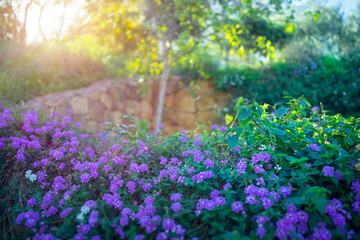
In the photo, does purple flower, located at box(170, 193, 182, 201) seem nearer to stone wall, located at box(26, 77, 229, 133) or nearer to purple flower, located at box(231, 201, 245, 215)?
purple flower, located at box(231, 201, 245, 215)

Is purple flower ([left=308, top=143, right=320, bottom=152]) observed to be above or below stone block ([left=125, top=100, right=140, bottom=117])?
above

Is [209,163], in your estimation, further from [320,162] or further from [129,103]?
[129,103]

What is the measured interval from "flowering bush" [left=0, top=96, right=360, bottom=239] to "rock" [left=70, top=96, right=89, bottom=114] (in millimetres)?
2443

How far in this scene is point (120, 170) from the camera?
200 cm

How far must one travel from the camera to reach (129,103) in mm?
6309

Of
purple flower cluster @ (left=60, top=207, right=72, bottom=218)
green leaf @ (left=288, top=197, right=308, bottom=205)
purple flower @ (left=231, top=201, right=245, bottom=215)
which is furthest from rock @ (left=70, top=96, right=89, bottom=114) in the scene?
green leaf @ (left=288, top=197, right=308, bottom=205)

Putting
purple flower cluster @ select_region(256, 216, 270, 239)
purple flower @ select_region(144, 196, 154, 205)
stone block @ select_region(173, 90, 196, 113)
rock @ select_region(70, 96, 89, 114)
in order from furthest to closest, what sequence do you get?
stone block @ select_region(173, 90, 196, 113), rock @ select_region(70, 96, 89, 114), purple flower @ select_region(144, 196, 154, 205), purple flower cluster @ select_region(256, 216, 270, 239)

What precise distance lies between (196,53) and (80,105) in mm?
3317

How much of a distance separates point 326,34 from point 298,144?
279 inches

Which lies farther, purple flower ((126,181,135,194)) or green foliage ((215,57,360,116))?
green foliage ((215,57,360,116))

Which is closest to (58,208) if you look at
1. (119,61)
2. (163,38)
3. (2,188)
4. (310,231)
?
(2,188)

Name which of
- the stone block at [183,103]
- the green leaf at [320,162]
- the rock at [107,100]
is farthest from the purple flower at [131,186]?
the stone block at [183,103]

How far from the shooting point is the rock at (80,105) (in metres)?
4.87

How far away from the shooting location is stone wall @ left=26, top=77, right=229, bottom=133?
4.91 metres
